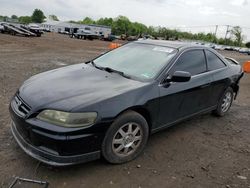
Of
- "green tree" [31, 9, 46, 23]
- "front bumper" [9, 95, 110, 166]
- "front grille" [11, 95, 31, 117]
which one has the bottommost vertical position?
"front bumper" [9, 95, 110, 166]

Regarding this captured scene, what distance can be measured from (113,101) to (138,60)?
128 cm

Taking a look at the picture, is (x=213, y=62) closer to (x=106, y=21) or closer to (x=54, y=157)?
(x=54, y=157)

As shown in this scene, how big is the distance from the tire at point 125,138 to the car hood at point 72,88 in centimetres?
36

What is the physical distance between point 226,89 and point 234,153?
1.62 m

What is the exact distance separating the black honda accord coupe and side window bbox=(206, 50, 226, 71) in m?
0.03

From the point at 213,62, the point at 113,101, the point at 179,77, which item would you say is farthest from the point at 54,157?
the point at 213,62

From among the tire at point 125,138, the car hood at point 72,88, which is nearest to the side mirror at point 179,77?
the car hood at point 72,88

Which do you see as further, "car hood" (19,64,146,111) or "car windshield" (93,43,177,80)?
"car windshield" (93,43,177,80)

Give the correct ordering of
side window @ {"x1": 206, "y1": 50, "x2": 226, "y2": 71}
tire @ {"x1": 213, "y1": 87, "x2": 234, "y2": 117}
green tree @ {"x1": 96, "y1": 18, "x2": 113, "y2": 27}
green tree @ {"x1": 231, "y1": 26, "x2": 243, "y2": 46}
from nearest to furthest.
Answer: side window @ {"x1": 206, "y1": 50, "x2": 226, "y2": 71}, tire @ {"x1": 213, "y1": 87, "x2": 234, "y2": 117}, green tree @ {"x1": 231, "y1": 26, "x2": 243, "y2": 46}, green tree @ {"x1": 96, "y1": 18, "x2": 113, "y2": 27}

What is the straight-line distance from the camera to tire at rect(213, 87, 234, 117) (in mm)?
5099

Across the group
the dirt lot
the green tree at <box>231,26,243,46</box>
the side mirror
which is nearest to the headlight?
the dirt lot

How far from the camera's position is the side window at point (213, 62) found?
183 inches

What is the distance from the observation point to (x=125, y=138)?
321cm

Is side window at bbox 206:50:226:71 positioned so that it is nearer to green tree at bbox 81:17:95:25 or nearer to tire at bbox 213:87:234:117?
tire at bbox 213:87:234:117
